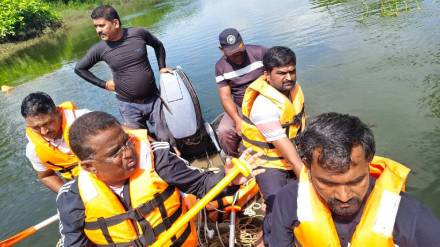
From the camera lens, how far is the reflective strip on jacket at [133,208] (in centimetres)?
216

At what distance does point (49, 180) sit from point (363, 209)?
3024 mm

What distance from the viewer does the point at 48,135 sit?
10.7 feet

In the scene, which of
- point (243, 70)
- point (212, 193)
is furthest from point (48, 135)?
point (243, 70)

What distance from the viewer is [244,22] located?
553 inches

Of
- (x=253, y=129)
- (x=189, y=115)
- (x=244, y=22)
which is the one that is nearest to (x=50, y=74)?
(x=244, y=22)

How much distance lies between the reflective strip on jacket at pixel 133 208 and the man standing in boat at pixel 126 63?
2.14 metres

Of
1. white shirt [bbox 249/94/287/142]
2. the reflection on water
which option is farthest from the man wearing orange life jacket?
the reflection on water

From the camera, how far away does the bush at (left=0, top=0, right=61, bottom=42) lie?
24250 mm

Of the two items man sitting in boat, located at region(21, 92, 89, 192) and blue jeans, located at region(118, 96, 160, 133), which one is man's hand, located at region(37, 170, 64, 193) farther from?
blue jeans, located at region(118, 96, 160, 133)

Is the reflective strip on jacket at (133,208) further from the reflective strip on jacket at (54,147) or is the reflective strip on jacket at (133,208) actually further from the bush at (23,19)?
the bush at (23,19)

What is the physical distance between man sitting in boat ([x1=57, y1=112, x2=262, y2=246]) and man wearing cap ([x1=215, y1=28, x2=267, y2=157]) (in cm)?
198

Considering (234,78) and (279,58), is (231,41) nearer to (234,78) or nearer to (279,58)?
(234,78)

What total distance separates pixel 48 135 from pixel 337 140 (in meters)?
2.71

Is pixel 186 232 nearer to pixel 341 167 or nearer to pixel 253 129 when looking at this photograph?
pixel 253 129
